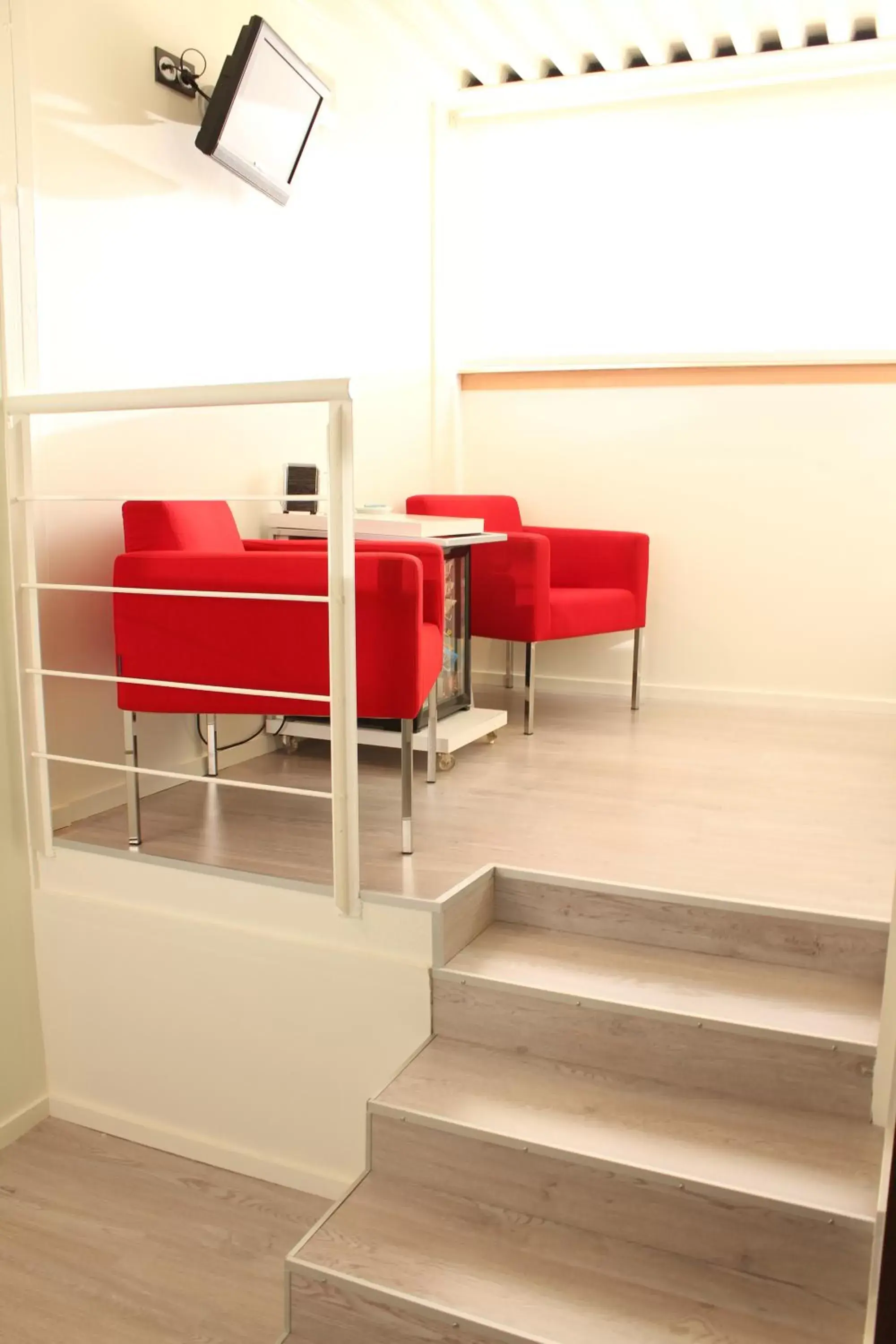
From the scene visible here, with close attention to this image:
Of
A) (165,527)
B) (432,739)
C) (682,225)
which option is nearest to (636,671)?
(432,739)

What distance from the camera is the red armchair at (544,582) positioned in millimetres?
3906

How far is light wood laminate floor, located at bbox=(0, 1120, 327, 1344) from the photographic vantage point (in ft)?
6.49

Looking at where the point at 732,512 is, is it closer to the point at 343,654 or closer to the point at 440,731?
the point at 440,731

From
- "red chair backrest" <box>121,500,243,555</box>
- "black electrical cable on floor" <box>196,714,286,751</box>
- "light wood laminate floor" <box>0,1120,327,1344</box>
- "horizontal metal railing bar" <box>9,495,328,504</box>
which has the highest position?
"horizontal metal railing bar" <box>9,495,328,504</box>

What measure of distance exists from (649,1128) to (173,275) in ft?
8.36

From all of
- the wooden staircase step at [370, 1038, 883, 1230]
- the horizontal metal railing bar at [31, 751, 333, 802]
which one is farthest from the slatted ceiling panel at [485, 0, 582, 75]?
the wooden staircase step at [370, 1038, 883, 1230]

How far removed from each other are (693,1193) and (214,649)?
146 cm

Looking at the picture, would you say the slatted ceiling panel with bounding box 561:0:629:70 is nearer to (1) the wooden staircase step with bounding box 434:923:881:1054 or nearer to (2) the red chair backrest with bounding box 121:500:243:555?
(2) the red chair backrest with bounding box 121:500:243:555

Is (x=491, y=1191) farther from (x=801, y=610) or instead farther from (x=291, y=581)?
(x=801, y=610)

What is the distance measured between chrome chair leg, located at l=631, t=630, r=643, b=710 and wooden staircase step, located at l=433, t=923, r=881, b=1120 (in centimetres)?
214

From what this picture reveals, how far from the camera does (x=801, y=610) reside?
14.9ft

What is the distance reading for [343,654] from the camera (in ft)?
7.22

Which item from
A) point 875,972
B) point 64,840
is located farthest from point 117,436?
point 875,972

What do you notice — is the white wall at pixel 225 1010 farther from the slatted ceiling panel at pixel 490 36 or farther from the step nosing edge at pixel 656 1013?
the slatted ceiling panel at pixel 490 36
